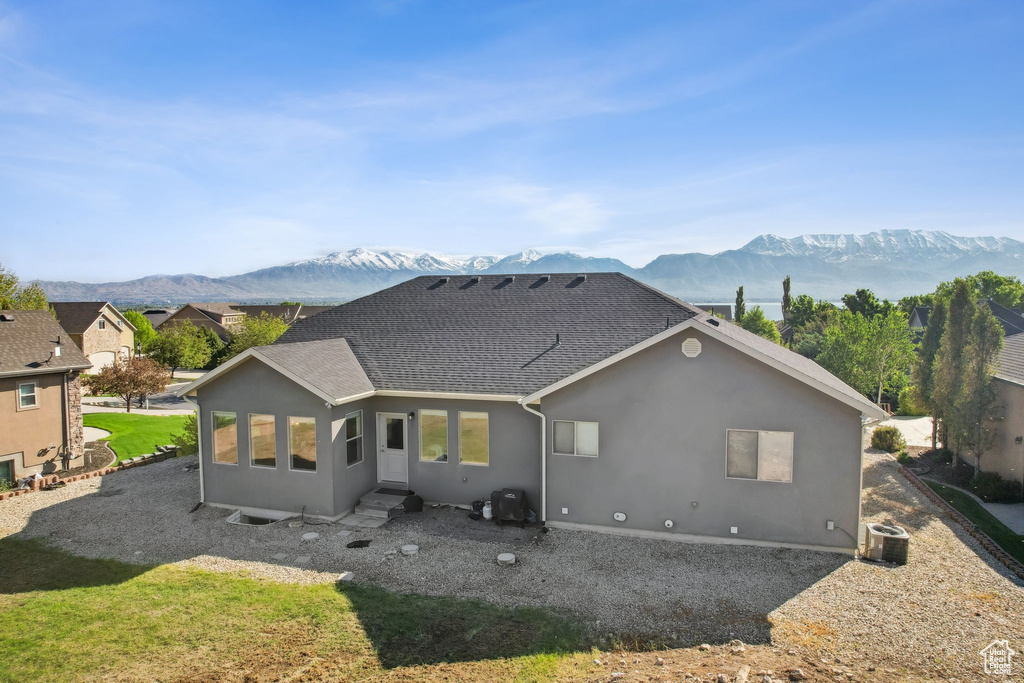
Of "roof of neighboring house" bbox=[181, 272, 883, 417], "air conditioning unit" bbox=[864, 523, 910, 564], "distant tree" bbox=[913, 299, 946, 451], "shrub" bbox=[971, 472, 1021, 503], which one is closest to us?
"air conditioning unit" bbox=[864, 523, 910, 564]

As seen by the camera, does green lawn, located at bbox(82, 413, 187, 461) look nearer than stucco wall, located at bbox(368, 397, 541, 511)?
No

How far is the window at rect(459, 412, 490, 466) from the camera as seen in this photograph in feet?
47.2

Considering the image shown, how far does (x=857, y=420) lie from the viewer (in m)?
11.4

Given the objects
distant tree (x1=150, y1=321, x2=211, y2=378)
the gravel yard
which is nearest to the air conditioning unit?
the gravel yard

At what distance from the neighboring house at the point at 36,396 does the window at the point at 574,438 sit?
19.4 meters

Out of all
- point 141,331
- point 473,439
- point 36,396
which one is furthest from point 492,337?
point 141,331

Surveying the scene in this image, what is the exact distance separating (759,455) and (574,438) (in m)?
4.06

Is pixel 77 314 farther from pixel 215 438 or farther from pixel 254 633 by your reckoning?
pixel 254 633

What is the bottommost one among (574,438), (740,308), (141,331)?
(574,438)

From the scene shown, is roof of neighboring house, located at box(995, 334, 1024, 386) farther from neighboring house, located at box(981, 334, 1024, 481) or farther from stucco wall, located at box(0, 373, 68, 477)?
stucco wall, located at box(0, 373, 68, 477)

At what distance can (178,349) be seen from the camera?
52.0 metres

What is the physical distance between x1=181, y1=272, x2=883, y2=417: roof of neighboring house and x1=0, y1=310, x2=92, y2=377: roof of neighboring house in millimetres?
9713

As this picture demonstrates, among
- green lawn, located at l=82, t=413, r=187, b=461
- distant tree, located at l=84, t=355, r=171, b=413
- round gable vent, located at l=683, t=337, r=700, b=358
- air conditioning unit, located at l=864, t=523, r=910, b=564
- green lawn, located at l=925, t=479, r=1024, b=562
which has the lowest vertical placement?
green lawn, located at l=82, t=413, r=187, b=461

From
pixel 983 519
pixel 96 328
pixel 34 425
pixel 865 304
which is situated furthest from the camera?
pixel 865 304
